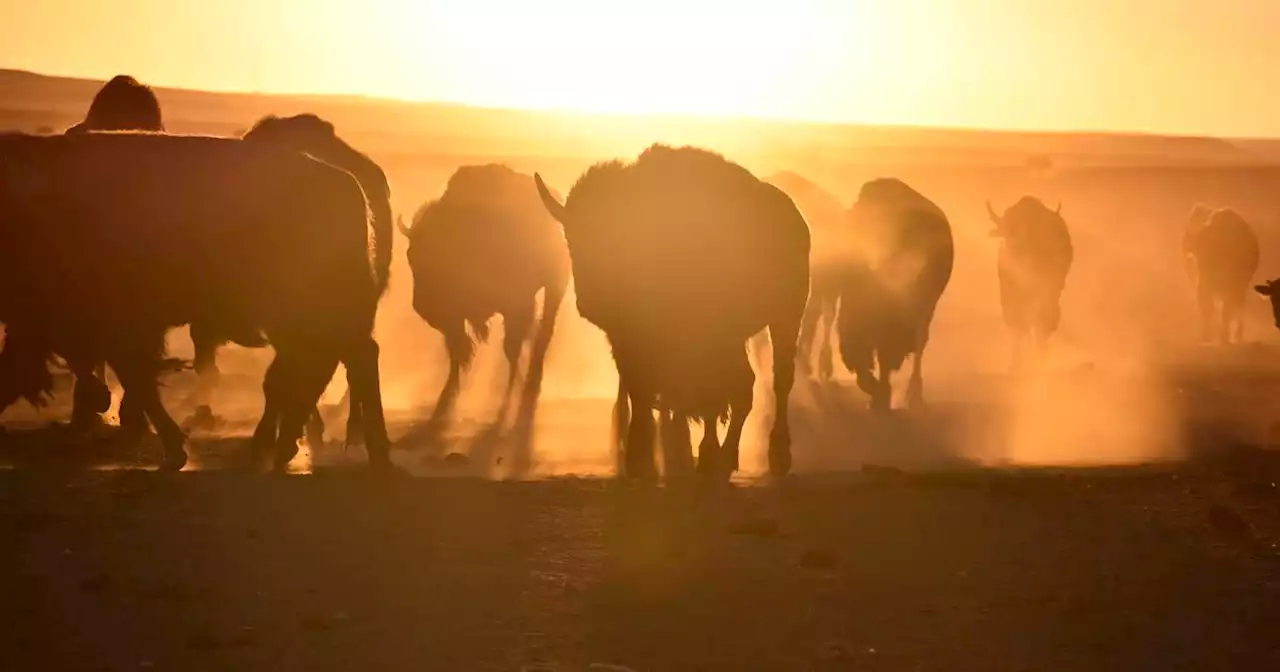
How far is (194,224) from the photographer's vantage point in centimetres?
893

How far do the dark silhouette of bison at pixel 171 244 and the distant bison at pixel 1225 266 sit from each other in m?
17.2

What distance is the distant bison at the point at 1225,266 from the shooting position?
2326 cm

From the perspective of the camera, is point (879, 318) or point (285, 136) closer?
point (285, 136)

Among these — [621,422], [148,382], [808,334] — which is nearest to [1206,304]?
[808,334]

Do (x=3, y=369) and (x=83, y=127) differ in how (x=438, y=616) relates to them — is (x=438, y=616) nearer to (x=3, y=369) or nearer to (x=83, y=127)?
(x=3, y=369)

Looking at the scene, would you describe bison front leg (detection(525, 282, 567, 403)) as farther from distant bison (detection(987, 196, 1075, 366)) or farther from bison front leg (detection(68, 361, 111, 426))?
distant bison (detection(987, 196, 1075, 366))

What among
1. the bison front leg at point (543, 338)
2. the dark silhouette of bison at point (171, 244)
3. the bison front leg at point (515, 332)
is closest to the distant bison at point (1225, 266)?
the bison front leg at point (543, 338)

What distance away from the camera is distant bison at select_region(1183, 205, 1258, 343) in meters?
23.3

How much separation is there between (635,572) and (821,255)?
34.4 ft

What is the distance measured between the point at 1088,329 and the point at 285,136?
17.5m

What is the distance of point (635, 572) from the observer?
20.2ft

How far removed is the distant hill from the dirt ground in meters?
69.7

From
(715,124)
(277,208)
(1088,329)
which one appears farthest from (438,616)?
(715,124)

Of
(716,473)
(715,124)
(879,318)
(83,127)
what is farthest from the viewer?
(715,124)
